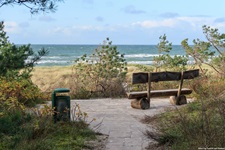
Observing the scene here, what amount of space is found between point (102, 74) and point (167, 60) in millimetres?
3435

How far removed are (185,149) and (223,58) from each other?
9871 millimetres

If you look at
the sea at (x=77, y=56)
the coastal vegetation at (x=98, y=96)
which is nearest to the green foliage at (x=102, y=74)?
the coastal vegetation at (x=98, y=96)

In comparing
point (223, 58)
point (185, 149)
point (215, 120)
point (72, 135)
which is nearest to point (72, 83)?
point (223, 58)

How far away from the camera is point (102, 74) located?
1290cm

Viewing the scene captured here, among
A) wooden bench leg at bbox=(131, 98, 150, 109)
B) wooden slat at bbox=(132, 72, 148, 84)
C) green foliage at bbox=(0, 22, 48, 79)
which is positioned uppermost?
green foliage at bbox=(0, 22, 48, 79)

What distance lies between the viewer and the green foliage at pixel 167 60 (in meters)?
14.9

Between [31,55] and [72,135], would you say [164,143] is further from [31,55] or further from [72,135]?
[31,55]

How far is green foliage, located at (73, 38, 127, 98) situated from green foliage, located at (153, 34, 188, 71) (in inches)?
92.4

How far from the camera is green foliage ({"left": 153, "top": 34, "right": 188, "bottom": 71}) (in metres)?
14.9

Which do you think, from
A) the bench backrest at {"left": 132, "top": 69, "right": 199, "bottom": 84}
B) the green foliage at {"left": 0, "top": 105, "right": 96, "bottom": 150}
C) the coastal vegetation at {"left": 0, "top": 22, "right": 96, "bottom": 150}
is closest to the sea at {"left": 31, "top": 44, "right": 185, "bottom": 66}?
the bench backrest at {"left": 132, "top": 69, "right": 199, "bottom": 84}

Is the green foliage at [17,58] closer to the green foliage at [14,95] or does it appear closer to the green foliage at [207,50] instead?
the green foliage at [14,95]

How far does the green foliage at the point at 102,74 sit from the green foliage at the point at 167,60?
2346 mm

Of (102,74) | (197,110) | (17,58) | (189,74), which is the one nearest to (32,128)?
(17,58)

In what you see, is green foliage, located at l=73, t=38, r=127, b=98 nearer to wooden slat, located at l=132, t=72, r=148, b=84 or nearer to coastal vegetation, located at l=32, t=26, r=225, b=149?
coastal vegetation, located at l=32, t=26, r=225, b=149
